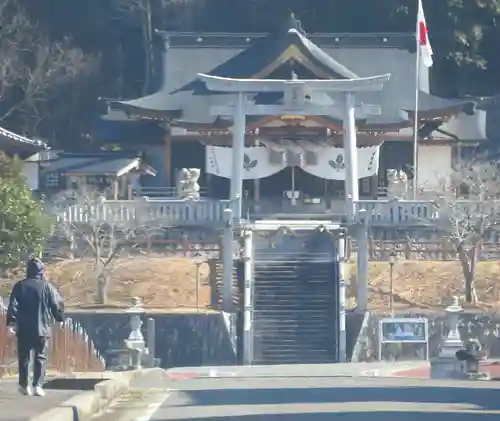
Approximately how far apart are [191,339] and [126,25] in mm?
31446

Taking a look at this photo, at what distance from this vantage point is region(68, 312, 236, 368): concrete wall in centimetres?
3153

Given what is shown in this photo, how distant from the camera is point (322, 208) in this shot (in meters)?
44.9

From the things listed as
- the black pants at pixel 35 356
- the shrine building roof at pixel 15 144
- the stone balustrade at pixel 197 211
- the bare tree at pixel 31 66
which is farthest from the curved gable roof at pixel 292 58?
the black pants at pixel 35 356

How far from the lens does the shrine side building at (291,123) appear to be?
44.3 meters

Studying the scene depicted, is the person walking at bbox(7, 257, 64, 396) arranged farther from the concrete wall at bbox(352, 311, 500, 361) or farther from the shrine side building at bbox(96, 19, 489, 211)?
the shrine side building at bbox(96, 19, 489, 211)

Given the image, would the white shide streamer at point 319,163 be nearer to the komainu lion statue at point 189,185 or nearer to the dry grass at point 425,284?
the komainu lion statue at point 189,185

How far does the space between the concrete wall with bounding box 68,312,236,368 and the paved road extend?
9.34m

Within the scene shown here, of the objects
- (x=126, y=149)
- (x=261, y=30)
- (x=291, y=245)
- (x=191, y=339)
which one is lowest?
(x=191, y=339)

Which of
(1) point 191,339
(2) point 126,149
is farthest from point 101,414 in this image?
(2) point 126,149

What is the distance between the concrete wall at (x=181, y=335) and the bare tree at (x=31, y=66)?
25.3 m

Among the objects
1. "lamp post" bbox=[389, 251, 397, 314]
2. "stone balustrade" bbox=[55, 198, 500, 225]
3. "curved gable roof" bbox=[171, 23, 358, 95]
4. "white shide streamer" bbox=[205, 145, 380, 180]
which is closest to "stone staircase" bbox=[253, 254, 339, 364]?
→ "lamp post" bbox=[389, 251, 397, 314]

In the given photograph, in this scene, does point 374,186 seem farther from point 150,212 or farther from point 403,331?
point 403,331

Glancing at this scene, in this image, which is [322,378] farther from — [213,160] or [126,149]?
[126,149]

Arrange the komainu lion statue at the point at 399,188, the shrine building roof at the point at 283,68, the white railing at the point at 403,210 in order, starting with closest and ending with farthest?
1. the white railing at the point at 403,210
2. the komainu lion statue at the point at 399,188
3. the shrine building roof at the point at 283,68
